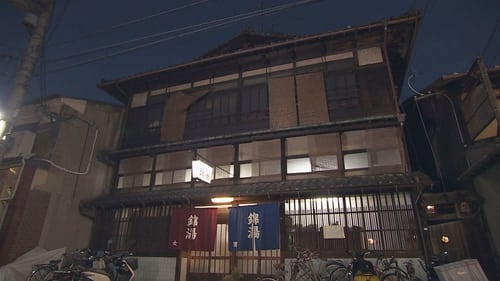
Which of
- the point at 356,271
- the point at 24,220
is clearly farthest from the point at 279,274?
the point at 24,220

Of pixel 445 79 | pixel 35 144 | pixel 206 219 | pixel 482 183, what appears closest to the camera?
pixel 482 183

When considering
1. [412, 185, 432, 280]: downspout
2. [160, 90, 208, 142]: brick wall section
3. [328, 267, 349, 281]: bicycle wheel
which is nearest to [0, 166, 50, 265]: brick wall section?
[160, 90, 208, 142]: brick wall section

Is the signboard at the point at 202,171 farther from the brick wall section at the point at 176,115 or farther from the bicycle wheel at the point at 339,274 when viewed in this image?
the bicycle wheel at the point at 339,274

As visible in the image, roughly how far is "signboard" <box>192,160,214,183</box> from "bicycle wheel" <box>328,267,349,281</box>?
6029 mm

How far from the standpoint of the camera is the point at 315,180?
1139cm

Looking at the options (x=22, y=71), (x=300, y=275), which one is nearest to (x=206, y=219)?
(x=300, y=275)

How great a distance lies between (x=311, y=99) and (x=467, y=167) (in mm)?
6874

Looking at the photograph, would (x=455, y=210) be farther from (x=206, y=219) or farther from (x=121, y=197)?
(x=121, y=197)

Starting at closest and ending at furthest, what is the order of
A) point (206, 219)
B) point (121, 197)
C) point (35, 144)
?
point (206, 219) → point (121, 197) → point (35, 144)

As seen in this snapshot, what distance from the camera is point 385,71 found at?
1269cm

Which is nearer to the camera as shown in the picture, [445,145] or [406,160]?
[406,160]

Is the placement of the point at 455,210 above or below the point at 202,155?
below

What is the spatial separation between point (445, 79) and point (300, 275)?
1030 cm

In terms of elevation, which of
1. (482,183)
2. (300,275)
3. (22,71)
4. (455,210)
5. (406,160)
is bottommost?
(300,275)
